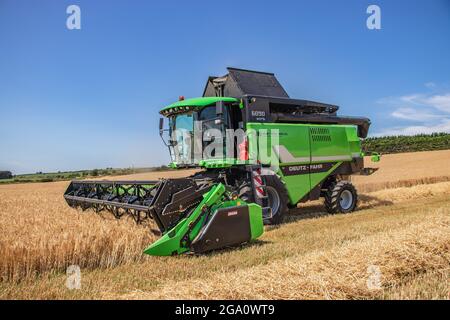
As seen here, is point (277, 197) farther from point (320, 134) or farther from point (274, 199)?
point (320, 134)

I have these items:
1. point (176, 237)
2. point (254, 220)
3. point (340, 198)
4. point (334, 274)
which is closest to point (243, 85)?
point (340, 198)

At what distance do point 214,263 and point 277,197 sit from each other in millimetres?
3253

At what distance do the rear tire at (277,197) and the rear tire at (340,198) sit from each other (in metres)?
1.97

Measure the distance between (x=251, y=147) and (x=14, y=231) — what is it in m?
4.25

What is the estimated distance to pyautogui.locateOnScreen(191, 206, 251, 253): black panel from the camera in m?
4.95

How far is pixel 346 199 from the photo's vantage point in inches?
379

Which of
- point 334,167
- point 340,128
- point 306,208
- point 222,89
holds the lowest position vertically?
point 306,208

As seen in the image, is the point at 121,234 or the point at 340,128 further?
the point at 340,128

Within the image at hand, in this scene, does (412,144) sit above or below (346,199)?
above
